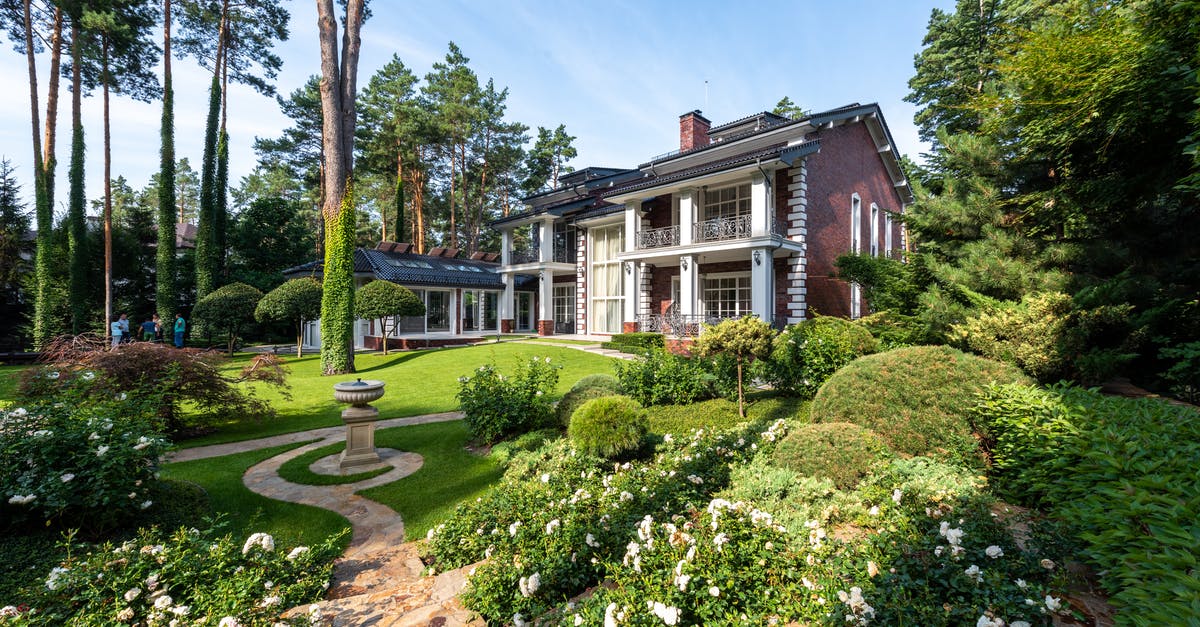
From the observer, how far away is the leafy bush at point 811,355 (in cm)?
777

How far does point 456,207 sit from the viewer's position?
37.1 meters

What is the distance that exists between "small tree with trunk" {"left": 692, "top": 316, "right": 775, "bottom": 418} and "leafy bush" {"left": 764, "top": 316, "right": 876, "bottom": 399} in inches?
30.4

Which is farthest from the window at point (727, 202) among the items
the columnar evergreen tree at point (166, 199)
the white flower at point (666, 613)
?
the columnar evergreen tree at point (166, 199)

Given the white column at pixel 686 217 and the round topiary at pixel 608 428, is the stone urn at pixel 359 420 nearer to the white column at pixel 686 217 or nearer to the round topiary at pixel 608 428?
the round topiary at pixel 608 428

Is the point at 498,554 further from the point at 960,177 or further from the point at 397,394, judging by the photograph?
the point at 960,177

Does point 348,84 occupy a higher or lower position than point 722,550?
higher

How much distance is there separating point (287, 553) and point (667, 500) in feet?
9.98

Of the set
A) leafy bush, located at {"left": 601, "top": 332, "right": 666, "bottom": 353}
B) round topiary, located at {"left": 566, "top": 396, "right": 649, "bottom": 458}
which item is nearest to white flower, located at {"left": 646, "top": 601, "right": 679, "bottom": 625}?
round topiary, located at {"left": 566, "top": 396, "right": 649, "bottom": 458}

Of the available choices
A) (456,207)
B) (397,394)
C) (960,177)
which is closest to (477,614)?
(397,394)

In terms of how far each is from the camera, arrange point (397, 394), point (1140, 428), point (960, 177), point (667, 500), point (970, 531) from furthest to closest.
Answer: point (397, 394) < point (960, 177) < point (667, 500) < point (1140, 428) < point (970, 531)

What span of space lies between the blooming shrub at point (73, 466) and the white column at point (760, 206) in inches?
580

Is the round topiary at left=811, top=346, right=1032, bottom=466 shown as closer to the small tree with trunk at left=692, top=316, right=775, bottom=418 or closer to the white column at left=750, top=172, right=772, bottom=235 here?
the small tree with trunk at left=692, top=316, right=775, bottom=418

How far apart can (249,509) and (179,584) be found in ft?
6.66

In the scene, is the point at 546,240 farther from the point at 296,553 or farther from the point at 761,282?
the point at 296,553
